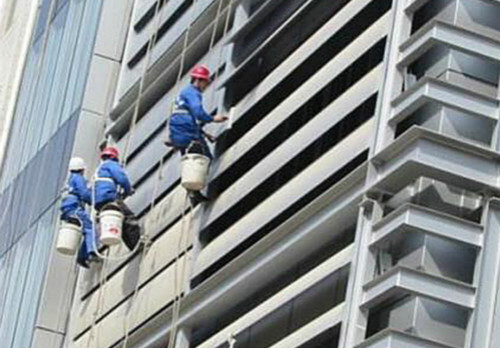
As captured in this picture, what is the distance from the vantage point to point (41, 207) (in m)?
33.1

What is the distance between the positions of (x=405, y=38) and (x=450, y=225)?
2.61 meters

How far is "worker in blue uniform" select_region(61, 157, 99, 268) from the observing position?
29172 millimetres

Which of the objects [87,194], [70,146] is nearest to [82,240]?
[87,194]

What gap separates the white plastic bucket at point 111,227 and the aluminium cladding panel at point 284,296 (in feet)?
12.1

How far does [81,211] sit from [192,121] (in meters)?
4.25

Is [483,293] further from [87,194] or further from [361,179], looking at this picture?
[87,194]

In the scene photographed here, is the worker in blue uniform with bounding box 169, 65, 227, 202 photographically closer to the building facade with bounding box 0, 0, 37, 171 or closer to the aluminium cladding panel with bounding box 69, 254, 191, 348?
the aluminium cladding panel with bounding box 69, 254, 191, 348

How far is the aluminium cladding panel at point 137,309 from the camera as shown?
2603 cm

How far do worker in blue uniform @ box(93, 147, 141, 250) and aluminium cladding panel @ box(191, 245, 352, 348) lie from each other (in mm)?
4340

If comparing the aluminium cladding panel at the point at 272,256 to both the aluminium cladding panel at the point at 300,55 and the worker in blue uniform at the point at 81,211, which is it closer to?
the aluminium cladding panel at the point at 300,55

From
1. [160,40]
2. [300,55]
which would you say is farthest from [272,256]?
[160,40]

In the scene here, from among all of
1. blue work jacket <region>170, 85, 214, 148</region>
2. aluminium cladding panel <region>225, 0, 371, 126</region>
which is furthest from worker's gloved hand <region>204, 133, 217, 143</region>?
aluminium cladding panel <region>225, 0, 371, 126</region>

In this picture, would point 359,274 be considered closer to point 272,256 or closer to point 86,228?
point 272,256

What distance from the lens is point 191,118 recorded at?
25.7m
